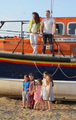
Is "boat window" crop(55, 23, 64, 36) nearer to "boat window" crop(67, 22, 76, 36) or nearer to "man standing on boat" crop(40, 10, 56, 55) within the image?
"boat window" crop(67, 22, 76, 36)

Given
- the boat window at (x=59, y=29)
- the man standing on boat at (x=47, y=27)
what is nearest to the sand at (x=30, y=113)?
the man standing on boat at (x=47, y=27)

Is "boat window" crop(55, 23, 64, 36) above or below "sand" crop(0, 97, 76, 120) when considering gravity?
above

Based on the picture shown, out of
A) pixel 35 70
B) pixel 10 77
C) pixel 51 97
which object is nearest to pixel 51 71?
pixel 35 70

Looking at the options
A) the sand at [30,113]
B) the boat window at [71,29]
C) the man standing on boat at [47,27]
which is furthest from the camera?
the boat window at [71,29]

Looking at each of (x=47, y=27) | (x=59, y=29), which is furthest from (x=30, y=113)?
(x=59, y=29)

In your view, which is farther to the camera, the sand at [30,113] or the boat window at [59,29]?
the boat window at [59,29]

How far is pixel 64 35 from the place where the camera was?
552 centimetres

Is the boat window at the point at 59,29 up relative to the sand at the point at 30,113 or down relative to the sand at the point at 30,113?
up

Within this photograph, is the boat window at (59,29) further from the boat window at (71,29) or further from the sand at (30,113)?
the sand at (30,113)

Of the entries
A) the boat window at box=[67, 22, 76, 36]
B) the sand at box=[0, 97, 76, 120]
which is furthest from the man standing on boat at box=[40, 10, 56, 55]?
the sand at box=[0, 97, 76, 120]

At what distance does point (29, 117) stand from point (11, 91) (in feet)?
5.46

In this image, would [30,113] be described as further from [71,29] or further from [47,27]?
[71,29]

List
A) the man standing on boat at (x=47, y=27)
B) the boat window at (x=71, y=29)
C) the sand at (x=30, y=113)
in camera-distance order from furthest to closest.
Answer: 1. the boat window at (x=71, y=29)
2. the man standing on boat at (x=47, y=27)
3. the sand at (x=30, y=113)

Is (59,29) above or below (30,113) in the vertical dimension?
above
